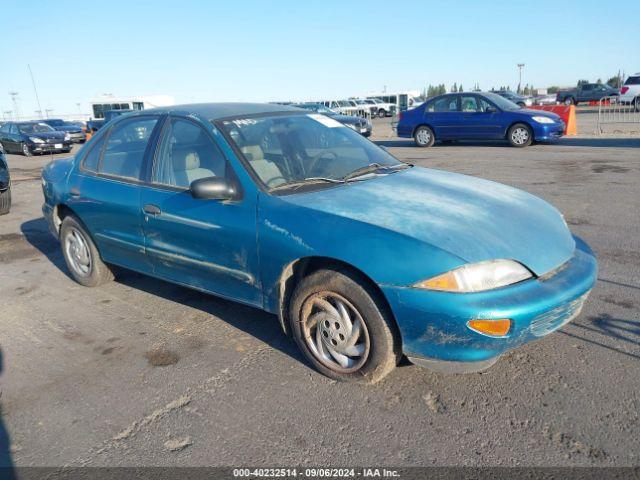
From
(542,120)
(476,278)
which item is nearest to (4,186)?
(476,278)

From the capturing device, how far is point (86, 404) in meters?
3.06

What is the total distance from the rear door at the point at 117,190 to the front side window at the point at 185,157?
0.66ft

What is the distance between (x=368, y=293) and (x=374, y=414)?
2.12 feet

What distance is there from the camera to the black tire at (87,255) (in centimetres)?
484

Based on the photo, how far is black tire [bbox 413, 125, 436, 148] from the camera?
52.2 feet

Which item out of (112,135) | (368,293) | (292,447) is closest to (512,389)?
(368,293)

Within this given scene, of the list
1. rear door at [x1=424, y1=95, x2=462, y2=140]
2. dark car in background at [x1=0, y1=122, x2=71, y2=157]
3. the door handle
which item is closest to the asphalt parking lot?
the door handle

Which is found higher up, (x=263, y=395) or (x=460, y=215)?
(x=460, y=215)

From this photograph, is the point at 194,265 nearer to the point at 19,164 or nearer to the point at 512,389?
the point at 512,389

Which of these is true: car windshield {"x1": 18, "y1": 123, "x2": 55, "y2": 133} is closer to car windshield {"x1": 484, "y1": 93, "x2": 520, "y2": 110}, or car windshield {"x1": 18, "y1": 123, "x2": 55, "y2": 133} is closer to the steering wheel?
car windshield {"x1": 484, "y1": 93, "x2": 520, "y2": 110}

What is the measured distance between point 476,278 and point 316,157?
166cm

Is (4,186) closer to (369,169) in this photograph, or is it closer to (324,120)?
(324,120)

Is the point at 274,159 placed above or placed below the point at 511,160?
above

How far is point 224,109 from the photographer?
4.08 meters
